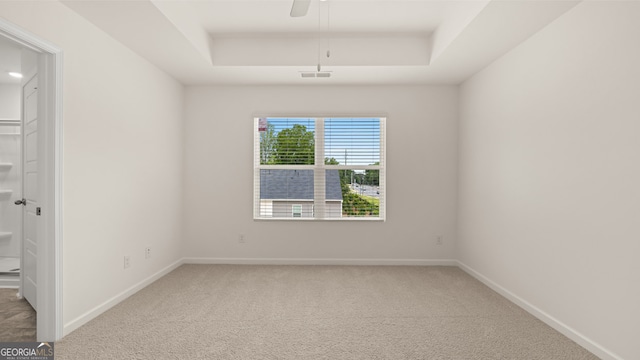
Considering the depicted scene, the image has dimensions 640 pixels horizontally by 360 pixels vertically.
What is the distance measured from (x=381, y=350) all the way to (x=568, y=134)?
2.20 metres

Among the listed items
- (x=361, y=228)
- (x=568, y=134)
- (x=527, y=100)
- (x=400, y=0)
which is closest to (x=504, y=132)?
(x=527, y=100)

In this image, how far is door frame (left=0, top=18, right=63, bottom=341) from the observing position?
2.29 m

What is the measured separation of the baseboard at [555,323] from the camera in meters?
2.14

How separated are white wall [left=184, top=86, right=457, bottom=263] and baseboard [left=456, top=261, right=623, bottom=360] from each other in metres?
1.03

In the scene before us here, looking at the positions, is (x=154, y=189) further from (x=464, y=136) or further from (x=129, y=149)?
(x=464, y=136)

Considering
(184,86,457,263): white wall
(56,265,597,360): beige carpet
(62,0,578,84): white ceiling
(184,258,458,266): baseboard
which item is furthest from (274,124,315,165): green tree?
(56,265,597,360): beige carpet

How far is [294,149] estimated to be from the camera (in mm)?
4527

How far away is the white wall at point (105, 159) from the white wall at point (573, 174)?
3865mm

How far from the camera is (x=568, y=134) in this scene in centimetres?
247

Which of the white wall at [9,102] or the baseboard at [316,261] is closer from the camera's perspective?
the baseboard at [316,261]

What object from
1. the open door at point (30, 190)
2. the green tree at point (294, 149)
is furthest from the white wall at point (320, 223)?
the open door at point (30, 190)

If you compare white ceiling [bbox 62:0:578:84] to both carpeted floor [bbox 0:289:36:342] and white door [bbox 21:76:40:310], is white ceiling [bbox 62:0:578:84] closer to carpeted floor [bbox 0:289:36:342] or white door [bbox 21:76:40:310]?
white door [bbox 21:76:40:310]

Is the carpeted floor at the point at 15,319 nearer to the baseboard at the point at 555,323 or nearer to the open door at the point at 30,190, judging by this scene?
the open door at the point at 30,190

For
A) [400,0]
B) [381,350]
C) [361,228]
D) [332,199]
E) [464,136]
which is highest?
[400,0]
